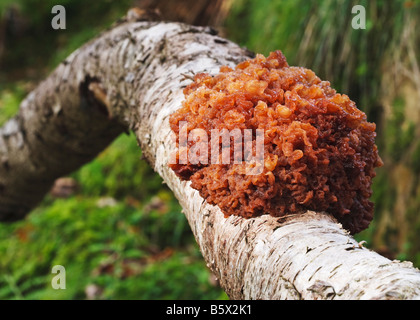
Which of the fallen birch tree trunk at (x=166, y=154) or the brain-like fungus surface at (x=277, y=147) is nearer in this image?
the fallen birch tree trunk at (x=166, y=154)

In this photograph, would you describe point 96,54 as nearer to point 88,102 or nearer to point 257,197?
point 88,102

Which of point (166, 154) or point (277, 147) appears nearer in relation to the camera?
point (277, 147)
